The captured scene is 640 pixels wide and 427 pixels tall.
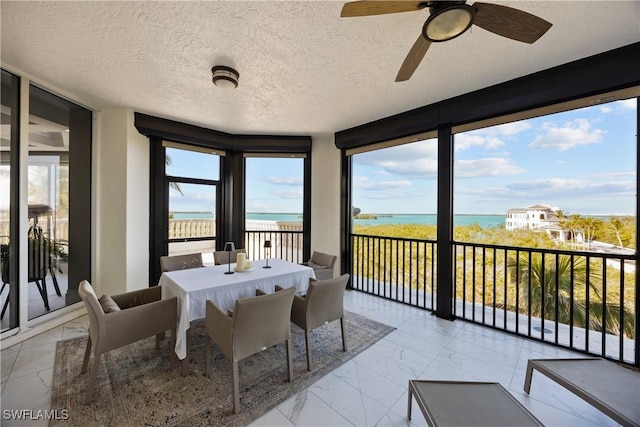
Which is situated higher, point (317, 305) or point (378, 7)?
point (378, 7)

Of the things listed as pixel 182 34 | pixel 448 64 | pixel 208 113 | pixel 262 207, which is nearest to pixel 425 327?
pixel 448 64

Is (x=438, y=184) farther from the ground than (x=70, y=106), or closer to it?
closer to it

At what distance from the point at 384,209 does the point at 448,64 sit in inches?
103

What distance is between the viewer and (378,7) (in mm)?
1236

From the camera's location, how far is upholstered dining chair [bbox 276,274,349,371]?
6.55 ft

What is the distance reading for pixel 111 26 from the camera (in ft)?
5.53

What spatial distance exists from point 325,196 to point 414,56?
9.17 ft

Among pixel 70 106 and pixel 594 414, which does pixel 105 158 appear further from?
pixel 594 414

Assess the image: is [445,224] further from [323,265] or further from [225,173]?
[225,173]

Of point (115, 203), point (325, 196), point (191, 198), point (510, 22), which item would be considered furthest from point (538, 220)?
point (115, 203)

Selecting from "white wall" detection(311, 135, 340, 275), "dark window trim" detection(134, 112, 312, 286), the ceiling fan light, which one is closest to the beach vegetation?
"white wall" detection(311, 135, 340, 275)

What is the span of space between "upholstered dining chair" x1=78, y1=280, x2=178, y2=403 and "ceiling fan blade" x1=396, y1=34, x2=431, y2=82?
8.23ft

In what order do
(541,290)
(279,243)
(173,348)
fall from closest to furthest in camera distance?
(173,348) < (541,290) < (279,243)

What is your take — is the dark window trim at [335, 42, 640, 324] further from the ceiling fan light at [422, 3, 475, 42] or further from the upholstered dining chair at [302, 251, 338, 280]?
the ceiling fan light at [422, 3, 475, 42]
